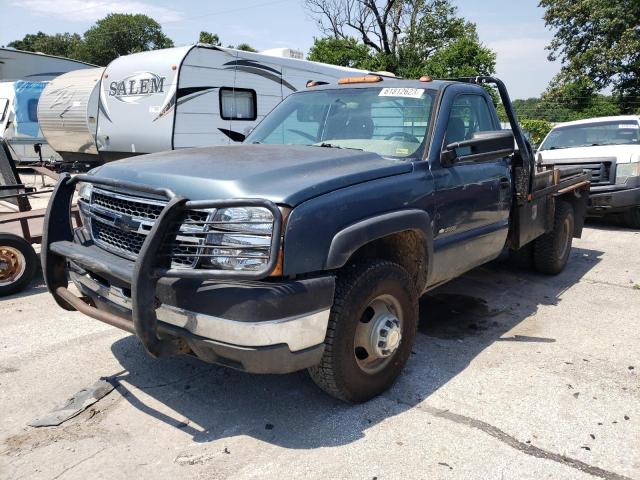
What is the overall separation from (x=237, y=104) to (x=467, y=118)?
787 cm

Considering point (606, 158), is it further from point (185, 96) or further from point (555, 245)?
point (185, 96)

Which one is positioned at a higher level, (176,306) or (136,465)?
(176,306)

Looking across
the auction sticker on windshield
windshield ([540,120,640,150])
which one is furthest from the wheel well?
windshield ([540,120,640,150])

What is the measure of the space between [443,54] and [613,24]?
8.52m

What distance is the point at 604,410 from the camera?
3.29 meters

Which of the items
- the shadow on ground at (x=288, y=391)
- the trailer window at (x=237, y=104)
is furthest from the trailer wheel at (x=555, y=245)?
the trailer window at (x=237, y=104)

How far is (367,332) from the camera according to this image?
324cm

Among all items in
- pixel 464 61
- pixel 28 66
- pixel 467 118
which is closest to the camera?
pixel 467 118

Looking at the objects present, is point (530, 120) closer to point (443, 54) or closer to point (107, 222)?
point (443, 54)

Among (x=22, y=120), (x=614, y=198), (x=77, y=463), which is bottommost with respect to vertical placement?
(x=77, y=463)

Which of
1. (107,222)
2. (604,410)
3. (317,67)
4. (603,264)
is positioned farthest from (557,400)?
(317,67)

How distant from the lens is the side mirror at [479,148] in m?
3.77

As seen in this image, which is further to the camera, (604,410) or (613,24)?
(613,24)

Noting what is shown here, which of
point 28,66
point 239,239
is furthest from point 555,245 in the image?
point 28,66
